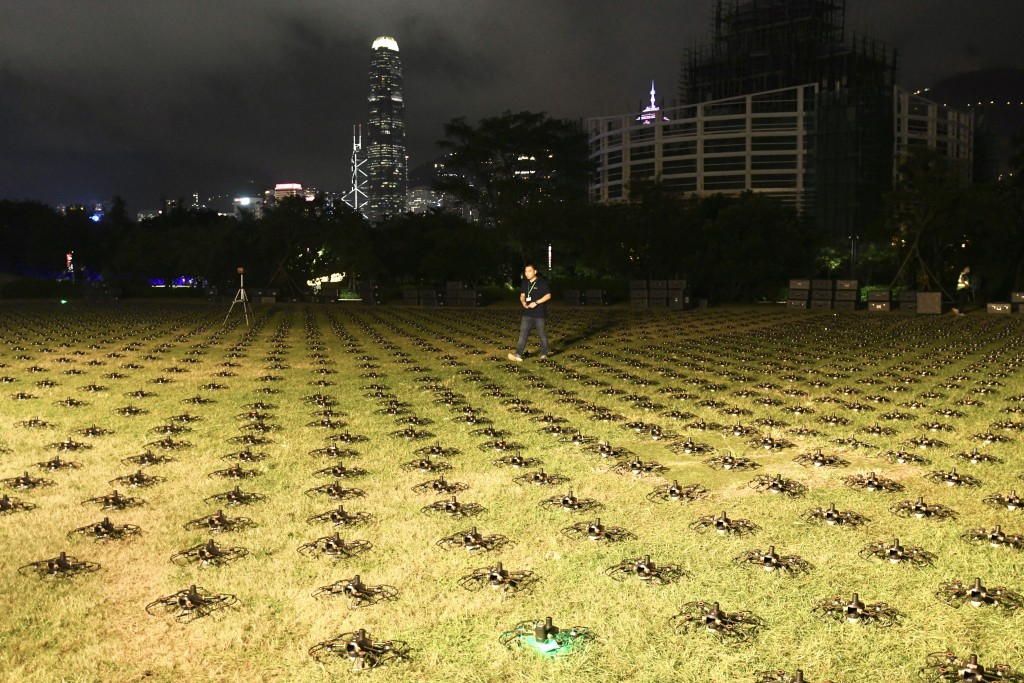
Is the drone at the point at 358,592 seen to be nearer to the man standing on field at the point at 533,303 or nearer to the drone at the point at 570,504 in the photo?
the drone at the point at 570,504

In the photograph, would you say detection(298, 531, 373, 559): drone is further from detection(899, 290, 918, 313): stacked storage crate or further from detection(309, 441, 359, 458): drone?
detection(899, 290, 918, 313): stacked storage crate

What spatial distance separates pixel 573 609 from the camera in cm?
427

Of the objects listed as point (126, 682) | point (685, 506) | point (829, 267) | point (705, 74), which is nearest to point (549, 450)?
point (685, 506)

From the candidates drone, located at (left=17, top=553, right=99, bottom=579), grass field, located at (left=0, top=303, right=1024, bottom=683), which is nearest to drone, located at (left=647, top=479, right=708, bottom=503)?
grass field, located at (left=0, top=303, right=1024, bottom=683)

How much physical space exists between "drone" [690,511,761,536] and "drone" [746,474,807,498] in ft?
2.74

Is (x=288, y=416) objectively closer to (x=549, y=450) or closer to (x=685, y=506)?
(x=549, y=450)

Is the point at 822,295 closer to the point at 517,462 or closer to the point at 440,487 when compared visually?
the point at 517,462

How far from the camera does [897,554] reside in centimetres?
494

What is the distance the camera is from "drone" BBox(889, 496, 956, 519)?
5.77 metres

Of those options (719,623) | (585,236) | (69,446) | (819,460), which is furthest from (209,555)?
(585,236)

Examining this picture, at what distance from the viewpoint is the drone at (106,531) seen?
17.4 feet

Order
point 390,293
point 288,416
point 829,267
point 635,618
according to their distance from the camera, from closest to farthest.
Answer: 1. point 635,618
2. point 288,416
3. point 390,293
4. point 829,267

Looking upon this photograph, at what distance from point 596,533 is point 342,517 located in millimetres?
1740

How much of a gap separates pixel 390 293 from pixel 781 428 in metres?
38.4
